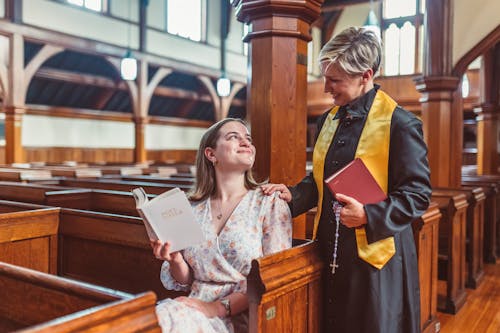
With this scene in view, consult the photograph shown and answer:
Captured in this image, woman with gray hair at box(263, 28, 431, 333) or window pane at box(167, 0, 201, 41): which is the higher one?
window pane at box(167, 0, 201, 41)

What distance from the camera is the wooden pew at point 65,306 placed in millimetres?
1137

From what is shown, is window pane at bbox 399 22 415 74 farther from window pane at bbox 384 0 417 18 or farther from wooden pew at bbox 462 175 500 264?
wooden pew at bbox 462 175 500 264

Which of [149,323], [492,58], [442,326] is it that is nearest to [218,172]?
[149,323]

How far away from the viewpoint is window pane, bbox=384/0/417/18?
15750 millimetres

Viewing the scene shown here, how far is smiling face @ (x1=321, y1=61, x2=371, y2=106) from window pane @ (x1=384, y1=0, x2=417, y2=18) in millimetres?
15286

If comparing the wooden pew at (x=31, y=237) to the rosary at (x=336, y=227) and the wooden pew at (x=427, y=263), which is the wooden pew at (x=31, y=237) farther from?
the wooden pew at (x=427, y=263)

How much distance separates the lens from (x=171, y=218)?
1.67m

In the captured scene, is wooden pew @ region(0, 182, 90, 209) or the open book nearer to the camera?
the open book

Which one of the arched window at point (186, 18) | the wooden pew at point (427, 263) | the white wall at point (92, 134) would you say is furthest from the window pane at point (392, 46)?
the wooden pew at point (427, 263)

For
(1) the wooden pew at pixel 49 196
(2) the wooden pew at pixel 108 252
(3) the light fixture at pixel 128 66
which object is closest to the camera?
(2) the wooden pew at pixel 108 252

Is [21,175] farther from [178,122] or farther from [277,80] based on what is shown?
[178,122]

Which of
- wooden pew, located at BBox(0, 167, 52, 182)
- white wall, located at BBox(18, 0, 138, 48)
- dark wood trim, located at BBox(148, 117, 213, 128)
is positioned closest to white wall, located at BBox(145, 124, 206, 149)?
dark wood trim, located at BBox(148, 117, 213, 128)

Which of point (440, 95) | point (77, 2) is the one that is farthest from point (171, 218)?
Result: point (77, 2)

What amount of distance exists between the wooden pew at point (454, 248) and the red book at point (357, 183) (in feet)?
8.58
